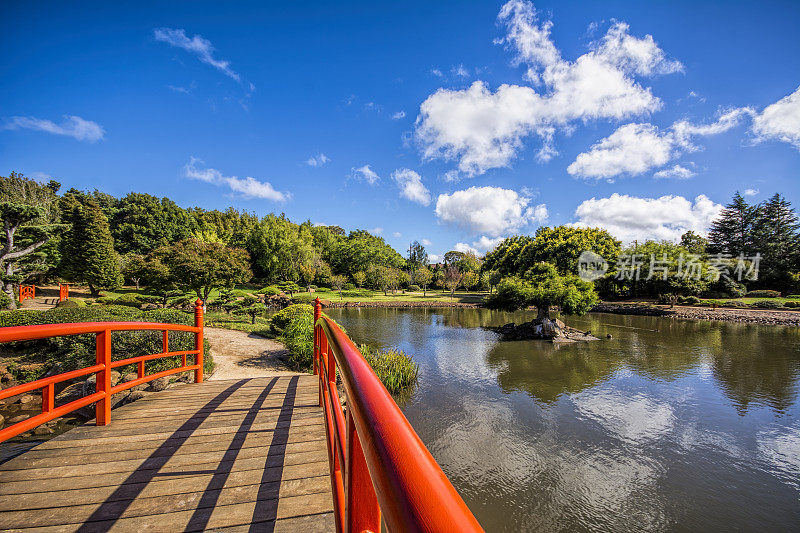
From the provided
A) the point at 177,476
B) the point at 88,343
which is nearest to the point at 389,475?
the point at 177,476

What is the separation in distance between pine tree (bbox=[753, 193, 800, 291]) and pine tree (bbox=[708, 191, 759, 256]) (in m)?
0.76

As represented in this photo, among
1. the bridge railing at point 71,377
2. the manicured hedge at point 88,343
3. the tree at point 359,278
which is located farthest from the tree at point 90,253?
the bridge railing at point 71,377

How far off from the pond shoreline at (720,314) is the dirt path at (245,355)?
3100cm

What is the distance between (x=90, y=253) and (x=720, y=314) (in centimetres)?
4967

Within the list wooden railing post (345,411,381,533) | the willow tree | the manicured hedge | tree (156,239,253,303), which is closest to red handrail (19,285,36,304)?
the willow tree

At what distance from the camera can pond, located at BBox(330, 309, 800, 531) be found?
18.0 ft

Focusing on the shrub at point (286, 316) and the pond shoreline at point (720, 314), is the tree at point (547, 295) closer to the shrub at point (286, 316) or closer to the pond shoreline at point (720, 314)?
the shrub at point (286, 316)

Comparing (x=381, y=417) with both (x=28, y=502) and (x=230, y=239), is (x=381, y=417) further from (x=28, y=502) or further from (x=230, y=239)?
(x=230, y=239)

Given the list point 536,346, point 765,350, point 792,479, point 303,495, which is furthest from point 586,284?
point 303,495

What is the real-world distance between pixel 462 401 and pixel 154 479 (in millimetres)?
8273

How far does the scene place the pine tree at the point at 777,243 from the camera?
119 ft

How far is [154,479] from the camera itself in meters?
2.29

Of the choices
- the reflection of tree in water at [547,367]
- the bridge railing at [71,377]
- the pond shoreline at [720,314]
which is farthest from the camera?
the pond shoreline at [720,314]

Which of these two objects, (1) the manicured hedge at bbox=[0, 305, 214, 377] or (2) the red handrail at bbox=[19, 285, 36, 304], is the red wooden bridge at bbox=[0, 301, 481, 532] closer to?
(1) the manicured hedge at bbox=[0, 305, 214, 377]
